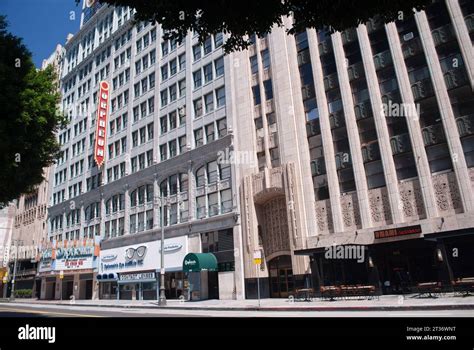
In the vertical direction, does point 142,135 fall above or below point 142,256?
above

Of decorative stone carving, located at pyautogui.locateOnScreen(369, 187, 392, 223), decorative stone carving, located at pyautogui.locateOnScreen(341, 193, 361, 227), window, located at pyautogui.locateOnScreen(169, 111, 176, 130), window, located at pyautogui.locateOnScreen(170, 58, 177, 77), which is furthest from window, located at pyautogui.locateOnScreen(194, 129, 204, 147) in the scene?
decorative stone carving, located at pyautogui.locateOnScreen(369, 187, 392, 223)

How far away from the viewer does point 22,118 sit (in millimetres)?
15109

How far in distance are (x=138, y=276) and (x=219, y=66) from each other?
24.7m

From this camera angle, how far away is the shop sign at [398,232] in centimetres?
2394

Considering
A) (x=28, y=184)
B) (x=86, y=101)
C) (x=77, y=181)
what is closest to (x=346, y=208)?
Result: (x=28, y=184)

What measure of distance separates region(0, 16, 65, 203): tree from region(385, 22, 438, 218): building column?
2271cm

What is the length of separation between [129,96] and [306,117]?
29.2 meters

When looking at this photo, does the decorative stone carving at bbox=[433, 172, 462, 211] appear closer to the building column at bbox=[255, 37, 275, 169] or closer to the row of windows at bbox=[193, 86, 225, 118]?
the building column at bbox=[255, 37, 275, 169]

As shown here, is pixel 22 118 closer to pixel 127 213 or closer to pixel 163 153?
pixel 163 153

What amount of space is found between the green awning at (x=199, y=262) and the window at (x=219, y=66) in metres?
19.2

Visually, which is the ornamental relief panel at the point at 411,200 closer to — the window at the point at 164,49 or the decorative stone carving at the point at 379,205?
the decorative stone carving at the point at 379,205

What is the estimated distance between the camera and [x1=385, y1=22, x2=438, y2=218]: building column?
82.2 ft

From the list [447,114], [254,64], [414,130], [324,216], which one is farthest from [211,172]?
[447,114]

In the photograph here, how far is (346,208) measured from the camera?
1147 inches
